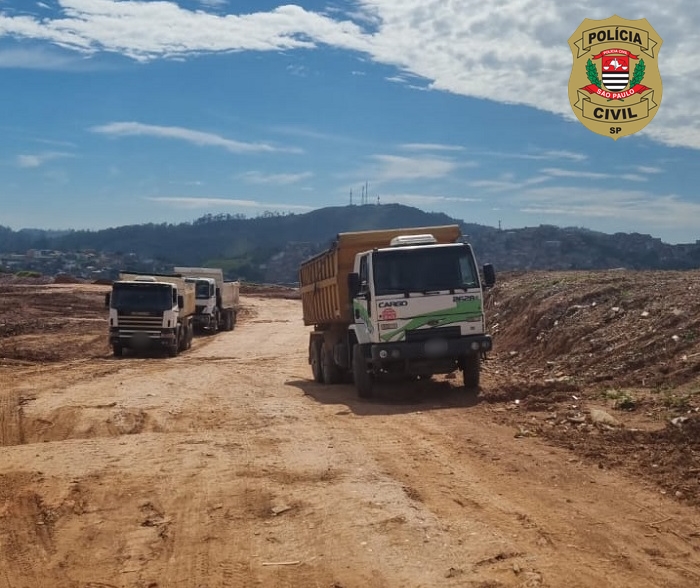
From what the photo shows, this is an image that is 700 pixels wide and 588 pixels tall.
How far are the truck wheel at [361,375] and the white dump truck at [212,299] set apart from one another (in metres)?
21.5

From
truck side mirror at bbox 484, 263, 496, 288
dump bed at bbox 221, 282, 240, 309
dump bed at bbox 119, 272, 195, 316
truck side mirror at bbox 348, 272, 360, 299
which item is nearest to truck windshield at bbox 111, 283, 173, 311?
dump bed at bbox 119, 272, 195, 316

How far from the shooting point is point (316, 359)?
18.8 metres

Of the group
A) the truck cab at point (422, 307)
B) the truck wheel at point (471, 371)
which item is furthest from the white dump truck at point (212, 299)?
the truck wheel at point (471, 371)

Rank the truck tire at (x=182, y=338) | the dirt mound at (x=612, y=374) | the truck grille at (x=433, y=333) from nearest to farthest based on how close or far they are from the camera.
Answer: the dirt mound at (x=612, y=374), the truck grille at (x=433, y=333), the truck tire at (x=182, y=338)

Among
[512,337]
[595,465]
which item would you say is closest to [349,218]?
[512,337]

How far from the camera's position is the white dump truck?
1438 inches

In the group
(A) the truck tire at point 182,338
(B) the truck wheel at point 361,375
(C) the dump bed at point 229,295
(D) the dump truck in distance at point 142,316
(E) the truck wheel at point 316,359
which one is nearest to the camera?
(B) the truck wheel at point 361,375

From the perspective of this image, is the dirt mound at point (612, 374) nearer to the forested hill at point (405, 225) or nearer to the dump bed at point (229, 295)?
the forested hill at point (405, 225)

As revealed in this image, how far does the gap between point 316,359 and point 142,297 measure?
10.1 metres

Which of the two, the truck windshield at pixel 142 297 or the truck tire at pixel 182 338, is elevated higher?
the truck windshield at pixel 142 297

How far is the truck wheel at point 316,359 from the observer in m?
18.5

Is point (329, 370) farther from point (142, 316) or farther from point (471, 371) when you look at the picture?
point (142, 316)

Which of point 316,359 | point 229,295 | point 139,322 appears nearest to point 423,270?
point 316,359

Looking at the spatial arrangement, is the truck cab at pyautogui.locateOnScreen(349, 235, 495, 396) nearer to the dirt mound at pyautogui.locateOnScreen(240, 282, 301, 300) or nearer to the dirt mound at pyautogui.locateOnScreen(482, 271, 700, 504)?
the dirt mound at pyautogui.locateOnScreen(482, 271, 700, 504)
